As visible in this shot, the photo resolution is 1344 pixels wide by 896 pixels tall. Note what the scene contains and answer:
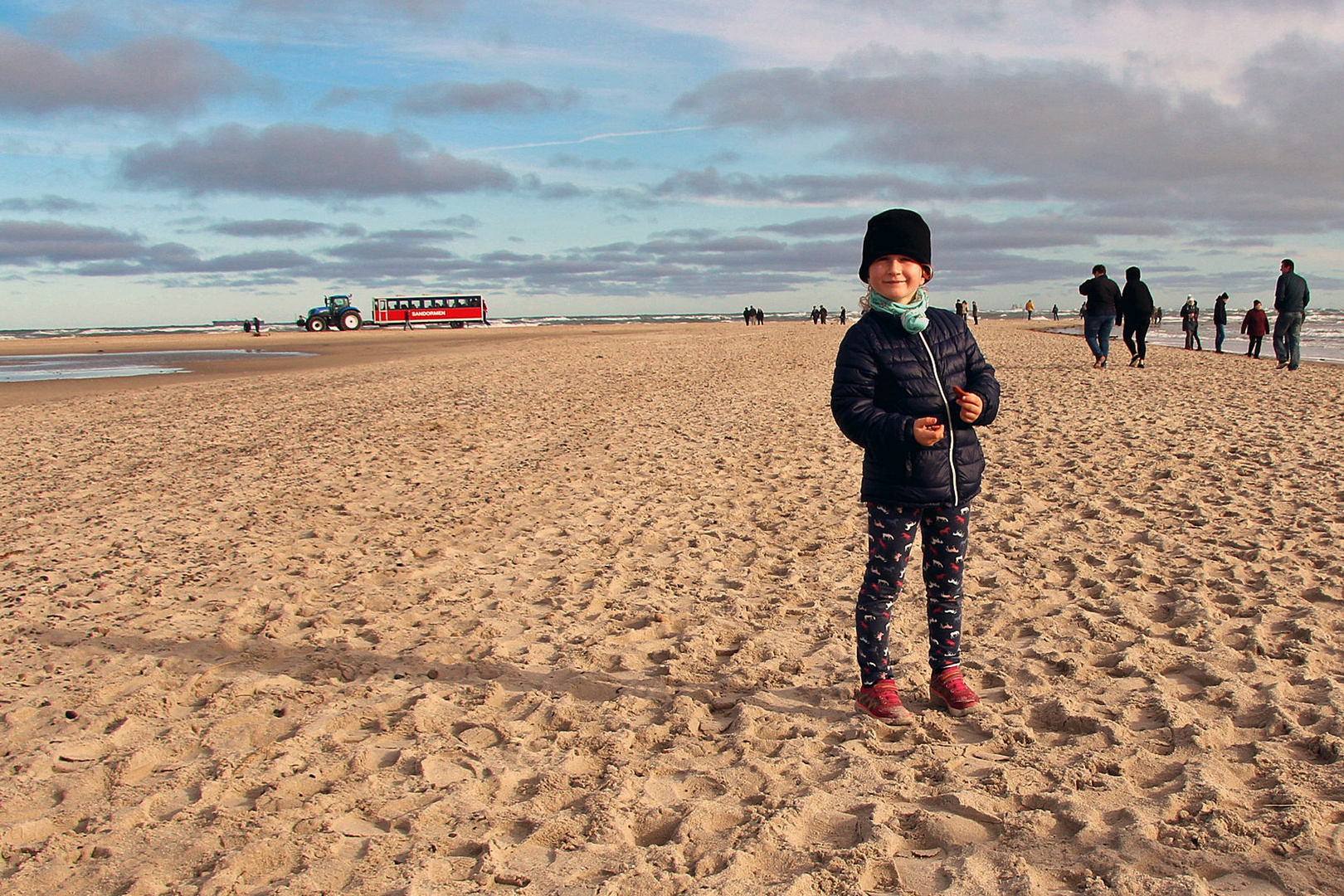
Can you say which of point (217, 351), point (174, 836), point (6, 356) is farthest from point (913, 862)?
point (6, 356)

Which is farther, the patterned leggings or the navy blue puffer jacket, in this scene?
the patterned leggings

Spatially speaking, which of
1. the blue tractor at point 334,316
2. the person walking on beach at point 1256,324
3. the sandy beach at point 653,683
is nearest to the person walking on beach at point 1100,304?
the person walking on beach at point 1256,324

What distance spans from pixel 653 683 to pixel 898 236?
210cm

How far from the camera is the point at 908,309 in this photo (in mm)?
3217

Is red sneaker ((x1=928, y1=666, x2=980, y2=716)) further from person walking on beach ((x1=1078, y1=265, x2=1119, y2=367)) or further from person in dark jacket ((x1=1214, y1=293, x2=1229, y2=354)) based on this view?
person in dark jacket ((x1=1214, y1=293, x2=1229, y2=354))

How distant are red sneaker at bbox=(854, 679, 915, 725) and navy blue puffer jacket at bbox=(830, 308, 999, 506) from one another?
764 mm

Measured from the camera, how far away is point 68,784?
10.3 feet

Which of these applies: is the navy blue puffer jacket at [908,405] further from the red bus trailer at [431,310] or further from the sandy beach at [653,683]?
the red bus trailer at [431,310]

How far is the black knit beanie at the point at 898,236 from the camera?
10.5 feet

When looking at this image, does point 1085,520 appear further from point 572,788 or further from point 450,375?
point 450,375

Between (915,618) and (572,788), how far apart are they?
7.53ft

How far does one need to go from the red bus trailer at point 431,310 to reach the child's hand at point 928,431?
66.2m

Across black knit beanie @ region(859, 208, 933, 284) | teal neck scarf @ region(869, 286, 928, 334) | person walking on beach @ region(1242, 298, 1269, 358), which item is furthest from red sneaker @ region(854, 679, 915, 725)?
person walking on beach @ region(1242, 298, 1269, 358)

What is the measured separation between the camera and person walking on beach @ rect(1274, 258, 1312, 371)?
15609 mm
